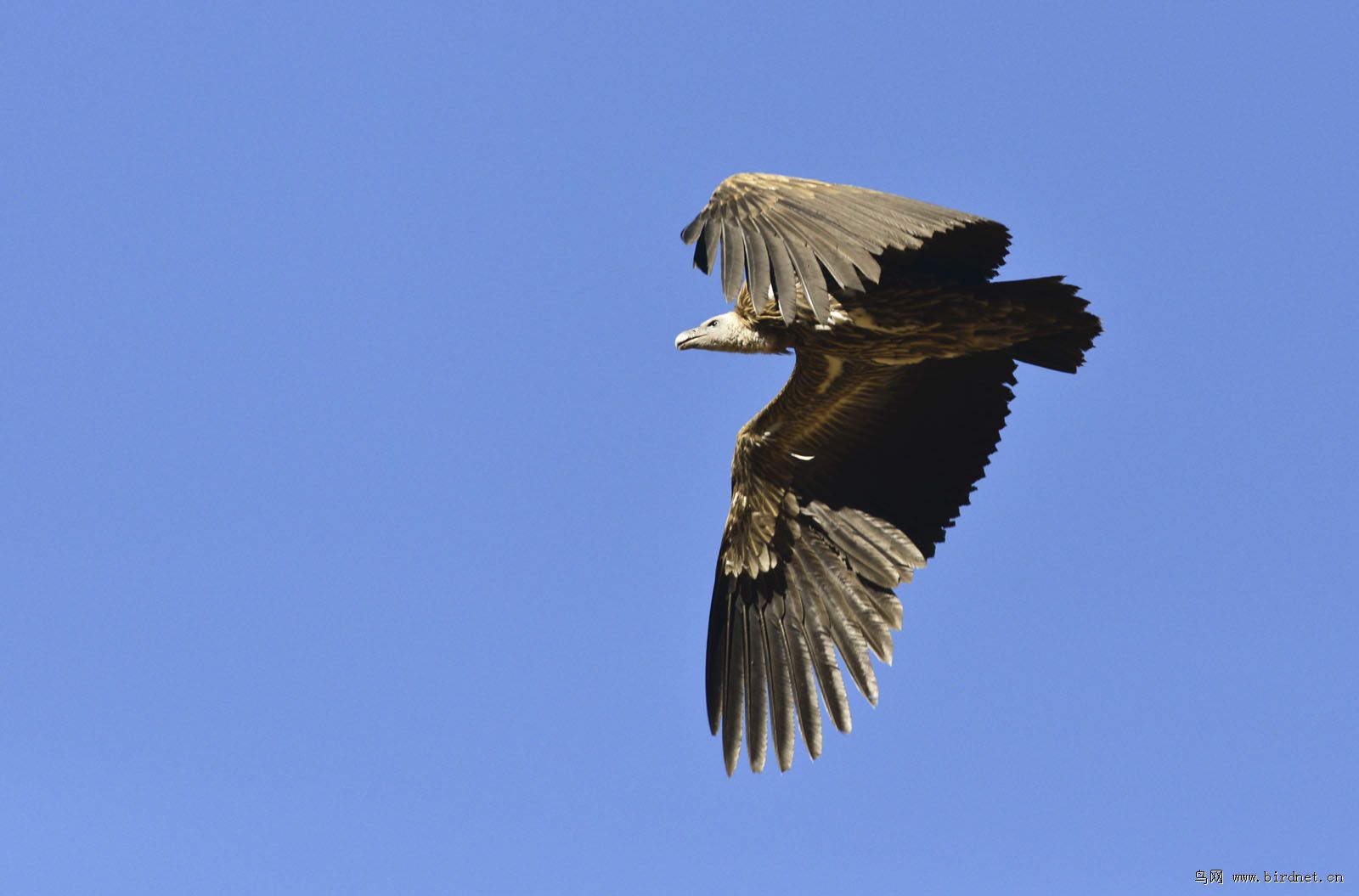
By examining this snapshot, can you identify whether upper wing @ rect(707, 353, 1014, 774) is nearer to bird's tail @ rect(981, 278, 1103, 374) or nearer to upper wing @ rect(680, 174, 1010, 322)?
bird's tail @ rect(981, 278, 1103, 374)

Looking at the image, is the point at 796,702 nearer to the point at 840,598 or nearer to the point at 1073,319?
the point at 840,598

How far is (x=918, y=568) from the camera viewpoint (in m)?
11.9

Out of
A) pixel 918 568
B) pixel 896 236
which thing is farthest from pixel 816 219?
pixel 918 568

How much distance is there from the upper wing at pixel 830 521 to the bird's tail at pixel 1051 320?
51 cm

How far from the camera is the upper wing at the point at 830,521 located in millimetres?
11648

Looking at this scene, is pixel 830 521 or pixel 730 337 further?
pixel 830 521

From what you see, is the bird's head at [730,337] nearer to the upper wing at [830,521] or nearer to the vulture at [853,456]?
the vulture at [853,456]

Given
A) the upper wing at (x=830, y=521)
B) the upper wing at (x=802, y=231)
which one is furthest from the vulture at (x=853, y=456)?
the upper wing at (x=802, y=231)

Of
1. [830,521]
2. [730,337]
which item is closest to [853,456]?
[830,521]

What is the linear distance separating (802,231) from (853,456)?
3.63m

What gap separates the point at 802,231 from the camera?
28.8 feet

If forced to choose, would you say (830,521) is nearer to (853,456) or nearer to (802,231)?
(853,456)

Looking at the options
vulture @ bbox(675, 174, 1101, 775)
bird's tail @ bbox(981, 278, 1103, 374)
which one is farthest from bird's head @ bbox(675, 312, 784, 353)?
bird's tail @ bbox(981, 278, 1103, 374)

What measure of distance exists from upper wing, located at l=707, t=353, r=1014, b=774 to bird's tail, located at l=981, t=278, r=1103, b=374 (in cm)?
51
